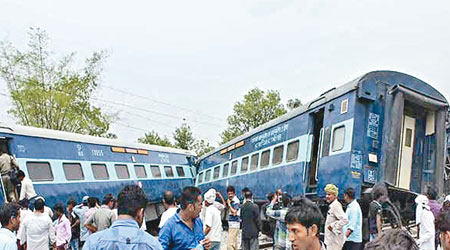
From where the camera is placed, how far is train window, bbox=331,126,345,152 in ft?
31.9

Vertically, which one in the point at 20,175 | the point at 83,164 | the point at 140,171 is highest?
the point at 140,171

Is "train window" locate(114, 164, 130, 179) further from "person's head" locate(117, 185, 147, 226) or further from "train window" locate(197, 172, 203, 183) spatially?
"person's head" locate(117, 185, 147, 226)

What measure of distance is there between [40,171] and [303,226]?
10659 mm

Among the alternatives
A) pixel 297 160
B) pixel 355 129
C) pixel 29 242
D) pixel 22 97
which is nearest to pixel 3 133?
pixel 29 242

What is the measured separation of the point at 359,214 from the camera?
7.68m

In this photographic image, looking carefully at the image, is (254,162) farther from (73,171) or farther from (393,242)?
(393,242)

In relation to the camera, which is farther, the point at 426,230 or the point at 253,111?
the point at 253,111

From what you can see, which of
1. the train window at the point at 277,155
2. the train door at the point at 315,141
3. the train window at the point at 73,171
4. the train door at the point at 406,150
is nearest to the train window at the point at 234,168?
the train window at the point at 277,155

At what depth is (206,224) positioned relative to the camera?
24.4 feet

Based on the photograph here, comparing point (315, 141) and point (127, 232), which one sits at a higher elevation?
point (315, 141)

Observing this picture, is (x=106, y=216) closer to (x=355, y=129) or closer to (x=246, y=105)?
(x=355, y=129)

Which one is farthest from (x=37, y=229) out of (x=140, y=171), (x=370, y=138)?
(x=140, y=171)

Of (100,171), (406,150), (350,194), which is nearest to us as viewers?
(350,194)

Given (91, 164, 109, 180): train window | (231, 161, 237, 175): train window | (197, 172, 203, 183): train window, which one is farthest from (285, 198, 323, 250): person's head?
(197, 172, 203, 183): train window
